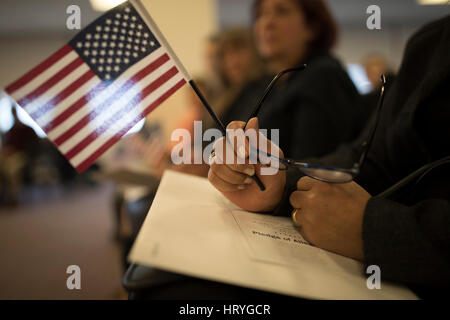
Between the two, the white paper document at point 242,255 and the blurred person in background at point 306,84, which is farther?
the blurred person in background at point 306,84

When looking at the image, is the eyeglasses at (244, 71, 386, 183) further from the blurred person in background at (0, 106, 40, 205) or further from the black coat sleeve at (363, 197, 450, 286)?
the blurred person in background at (0, 106, 40, 205)

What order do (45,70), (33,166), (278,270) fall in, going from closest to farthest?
(278,270), (45,70), (33,166)

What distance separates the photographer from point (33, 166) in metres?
3.89

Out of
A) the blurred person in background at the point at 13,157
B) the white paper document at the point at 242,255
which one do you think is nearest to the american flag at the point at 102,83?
the white paper document at the point at 242,255

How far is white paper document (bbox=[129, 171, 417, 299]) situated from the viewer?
283mm

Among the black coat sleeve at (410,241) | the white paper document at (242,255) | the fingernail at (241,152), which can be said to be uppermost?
the fingernail at (241,152)

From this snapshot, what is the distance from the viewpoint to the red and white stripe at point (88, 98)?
0.42 m

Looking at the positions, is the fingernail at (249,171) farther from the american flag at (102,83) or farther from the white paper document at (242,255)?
the american flag at (102,83)

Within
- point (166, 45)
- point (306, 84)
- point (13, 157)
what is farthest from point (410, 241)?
point (13, 157)

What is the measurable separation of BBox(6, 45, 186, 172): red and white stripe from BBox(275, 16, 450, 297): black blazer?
0.30 meters

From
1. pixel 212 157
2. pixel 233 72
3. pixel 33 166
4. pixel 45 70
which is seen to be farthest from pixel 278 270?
pixel 33 166

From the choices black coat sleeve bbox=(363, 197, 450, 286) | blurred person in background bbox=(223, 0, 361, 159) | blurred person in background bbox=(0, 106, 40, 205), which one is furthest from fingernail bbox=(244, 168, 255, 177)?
blurred person in background bbox=(0, 106, 40, 205)

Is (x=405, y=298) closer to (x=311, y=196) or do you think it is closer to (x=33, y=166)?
(x=311, y=196)

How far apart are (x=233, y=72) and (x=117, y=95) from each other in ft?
3.98
